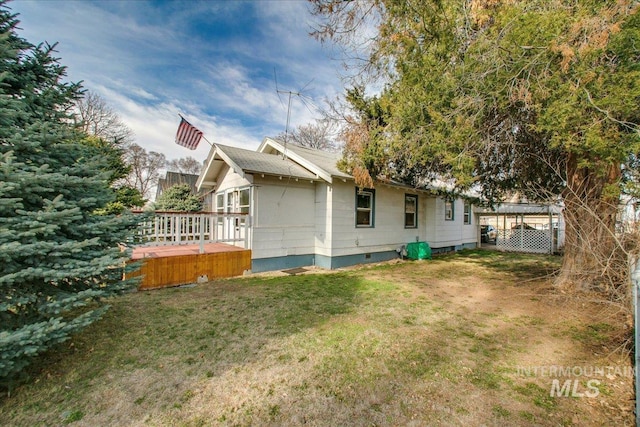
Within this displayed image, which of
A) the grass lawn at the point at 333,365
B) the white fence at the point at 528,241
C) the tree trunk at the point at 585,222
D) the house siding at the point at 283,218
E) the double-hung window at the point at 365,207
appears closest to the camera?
the grass lawn at the point at 333,365

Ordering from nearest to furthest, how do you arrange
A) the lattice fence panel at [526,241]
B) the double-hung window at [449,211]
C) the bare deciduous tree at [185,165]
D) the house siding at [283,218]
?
the house siding at [283,218] → the double-hung window at [449,211] → the lattice fence panel at [526,241] → the bare deciduous tree at [185,165]

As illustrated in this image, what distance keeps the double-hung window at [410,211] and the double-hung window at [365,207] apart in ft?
7.77

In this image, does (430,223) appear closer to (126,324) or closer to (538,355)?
(538,355)

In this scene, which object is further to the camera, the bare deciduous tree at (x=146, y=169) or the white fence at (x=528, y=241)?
the bare deciduous tree at (x=146, y=169)

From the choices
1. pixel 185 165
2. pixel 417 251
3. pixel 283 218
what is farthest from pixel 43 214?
pixel 185 165

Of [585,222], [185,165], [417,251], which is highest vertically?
[185,165]

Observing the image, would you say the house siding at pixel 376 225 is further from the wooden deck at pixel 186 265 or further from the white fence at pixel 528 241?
the white fence at pixel 528 241

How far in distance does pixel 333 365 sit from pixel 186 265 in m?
5.23

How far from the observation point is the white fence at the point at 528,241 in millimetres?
14436

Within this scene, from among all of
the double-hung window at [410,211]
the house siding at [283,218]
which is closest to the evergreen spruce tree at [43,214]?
the house siding at [283,218]

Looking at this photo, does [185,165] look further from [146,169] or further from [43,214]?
[43,214]

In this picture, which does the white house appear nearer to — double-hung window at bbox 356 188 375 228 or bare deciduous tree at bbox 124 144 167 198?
double-hung window at bbox 356 188 375 228

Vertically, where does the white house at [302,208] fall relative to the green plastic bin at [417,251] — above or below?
above

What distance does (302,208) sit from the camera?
9.43 m
